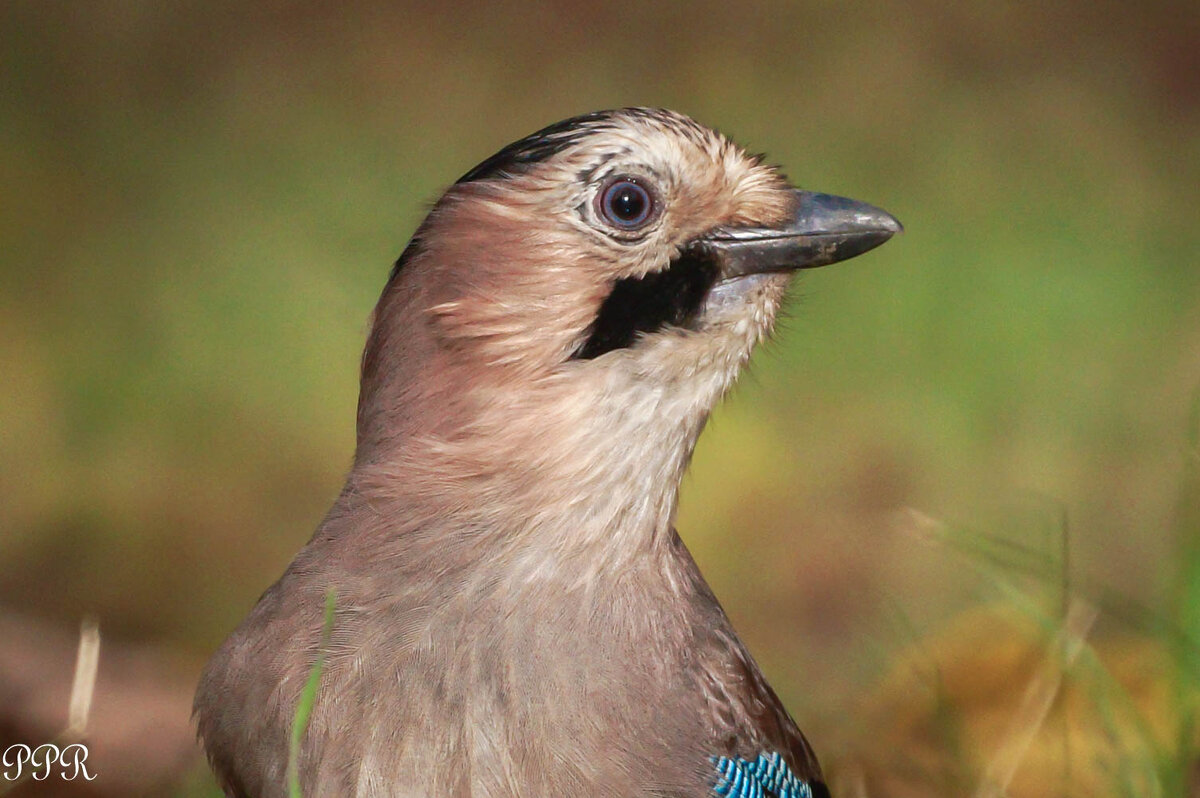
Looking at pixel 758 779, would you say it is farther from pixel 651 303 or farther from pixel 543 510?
pixel 651 303

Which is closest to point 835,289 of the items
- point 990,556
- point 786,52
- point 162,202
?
point 786,52

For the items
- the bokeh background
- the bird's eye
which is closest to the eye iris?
the bird's eye

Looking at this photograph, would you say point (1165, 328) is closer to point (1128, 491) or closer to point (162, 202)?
point (1128, 491)

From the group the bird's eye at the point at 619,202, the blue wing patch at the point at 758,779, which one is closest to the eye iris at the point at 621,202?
the bird's eye at the point at 619,202

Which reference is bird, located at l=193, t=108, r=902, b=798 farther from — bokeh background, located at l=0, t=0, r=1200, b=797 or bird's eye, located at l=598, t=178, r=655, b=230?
bokeh background, located at l=0, t=0, r=1200, b=797

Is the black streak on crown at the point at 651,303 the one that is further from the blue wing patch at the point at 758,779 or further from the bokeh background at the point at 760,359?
the bokeh background at the point at 760,359

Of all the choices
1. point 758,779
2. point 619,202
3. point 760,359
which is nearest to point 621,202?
point 619,202
